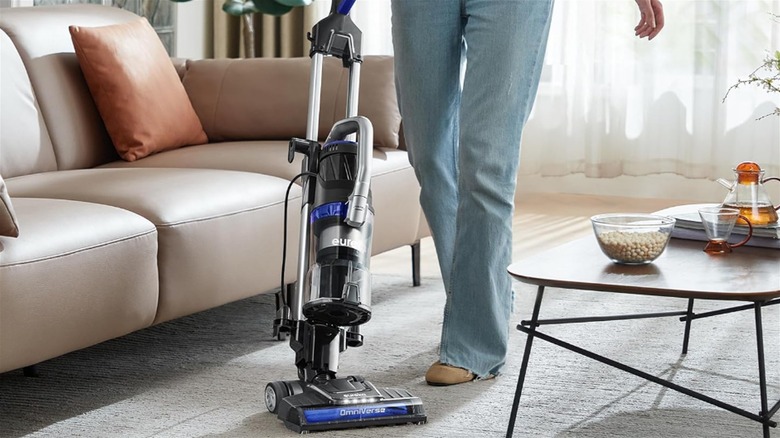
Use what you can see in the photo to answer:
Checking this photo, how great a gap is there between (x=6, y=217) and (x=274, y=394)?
52cm

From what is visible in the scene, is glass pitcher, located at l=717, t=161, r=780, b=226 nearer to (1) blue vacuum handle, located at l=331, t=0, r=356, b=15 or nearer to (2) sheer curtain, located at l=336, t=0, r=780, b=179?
(1) blue vacuum handle, located at l=331, t=0, r=356, b=15

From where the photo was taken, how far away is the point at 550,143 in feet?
16.1

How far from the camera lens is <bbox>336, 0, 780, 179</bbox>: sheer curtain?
4516 millimetres

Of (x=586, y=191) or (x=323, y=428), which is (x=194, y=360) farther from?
(x=586, y=191)

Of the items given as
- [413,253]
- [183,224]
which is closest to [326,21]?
[183,224]

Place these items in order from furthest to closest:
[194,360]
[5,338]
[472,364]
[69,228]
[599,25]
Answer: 1. [599,25]
2. [194,360]
3. [472,364]
4. [69,228]
5. [5,338]

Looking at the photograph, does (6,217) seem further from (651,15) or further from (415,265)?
(415,265)

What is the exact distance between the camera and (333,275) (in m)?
1.64

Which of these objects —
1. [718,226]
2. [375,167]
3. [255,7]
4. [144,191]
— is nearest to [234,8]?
[255,7]

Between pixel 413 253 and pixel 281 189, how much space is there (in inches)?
29.7

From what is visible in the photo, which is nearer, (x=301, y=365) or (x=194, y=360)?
(x=301, y=365)

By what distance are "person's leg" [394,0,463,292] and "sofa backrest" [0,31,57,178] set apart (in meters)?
0.94

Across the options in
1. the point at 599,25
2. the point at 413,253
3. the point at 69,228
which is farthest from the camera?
the point at 599,25

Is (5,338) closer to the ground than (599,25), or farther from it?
closer to the ground
